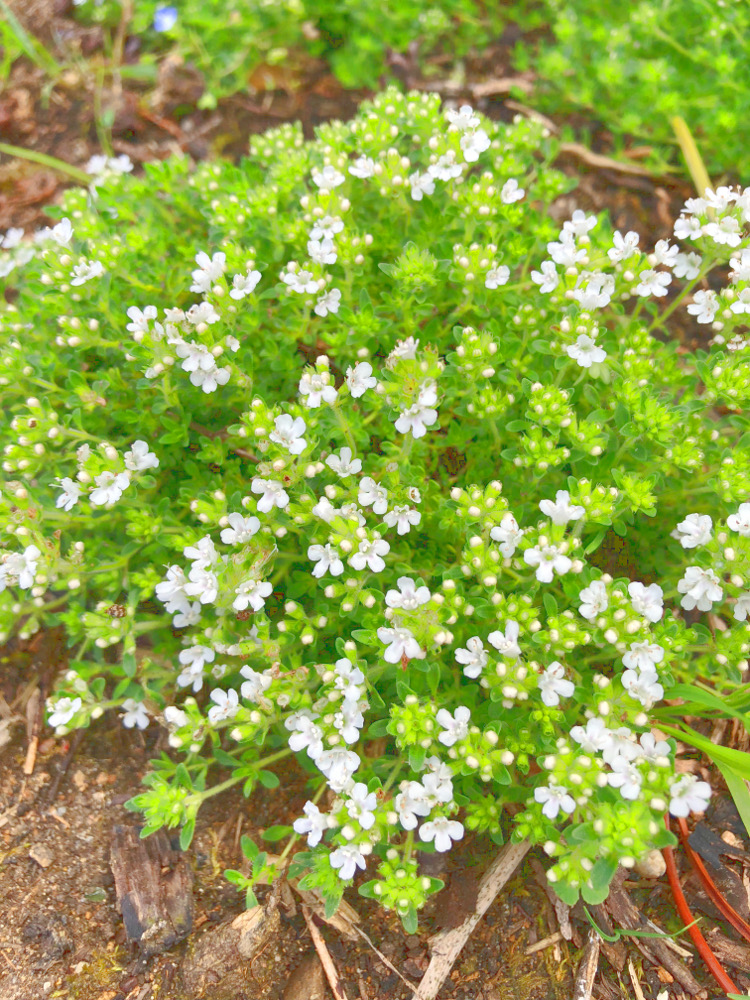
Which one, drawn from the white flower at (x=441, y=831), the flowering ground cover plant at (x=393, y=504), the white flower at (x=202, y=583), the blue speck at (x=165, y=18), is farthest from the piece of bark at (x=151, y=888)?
the blue speck at (x=165, y=18)

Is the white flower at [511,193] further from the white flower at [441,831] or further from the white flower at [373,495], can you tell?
the white flower at [441,831]

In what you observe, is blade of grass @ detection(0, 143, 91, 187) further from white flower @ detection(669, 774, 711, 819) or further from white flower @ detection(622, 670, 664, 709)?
white flower @ detection(669, 774, 711, 819)

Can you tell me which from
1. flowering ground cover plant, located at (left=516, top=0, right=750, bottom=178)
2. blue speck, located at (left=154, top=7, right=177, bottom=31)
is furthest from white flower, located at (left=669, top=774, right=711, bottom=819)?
blue speck, located at (left=154, top=7, right=177, bottom=31)

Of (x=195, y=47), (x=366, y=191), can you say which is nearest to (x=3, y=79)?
(x=195, y=47)

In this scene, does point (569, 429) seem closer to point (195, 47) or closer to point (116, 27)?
point (195, 47)

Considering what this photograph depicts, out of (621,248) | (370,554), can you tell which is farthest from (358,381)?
(621,248)

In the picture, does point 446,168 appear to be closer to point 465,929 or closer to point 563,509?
point 563,509

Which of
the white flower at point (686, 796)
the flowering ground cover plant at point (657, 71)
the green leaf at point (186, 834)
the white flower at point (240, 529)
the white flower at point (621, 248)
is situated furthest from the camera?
the flowering ground cover plant at point (657, 71)
